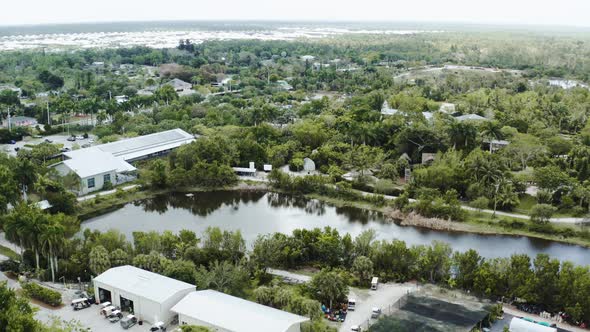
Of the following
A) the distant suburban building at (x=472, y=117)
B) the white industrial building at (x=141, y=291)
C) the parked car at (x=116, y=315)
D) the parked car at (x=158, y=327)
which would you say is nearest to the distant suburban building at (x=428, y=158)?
the distant suburban building at (x=472, y=117)

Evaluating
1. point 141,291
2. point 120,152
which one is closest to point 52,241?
point 141,291

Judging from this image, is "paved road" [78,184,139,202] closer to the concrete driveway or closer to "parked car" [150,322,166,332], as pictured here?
"parked car" [150,322,166,332]

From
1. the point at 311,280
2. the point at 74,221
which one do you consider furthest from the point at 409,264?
the point at 74,221

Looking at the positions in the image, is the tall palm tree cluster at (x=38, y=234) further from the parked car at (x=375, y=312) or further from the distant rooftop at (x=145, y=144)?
the distant rooftop at (x=145, y=144)

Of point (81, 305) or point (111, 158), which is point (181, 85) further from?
point (81, 305)

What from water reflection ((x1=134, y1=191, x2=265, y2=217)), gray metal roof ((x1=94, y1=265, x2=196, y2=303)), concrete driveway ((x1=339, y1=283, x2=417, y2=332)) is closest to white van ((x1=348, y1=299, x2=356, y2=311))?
concrete driveway ((x1=339, y1=283, x2=417, y2=332))

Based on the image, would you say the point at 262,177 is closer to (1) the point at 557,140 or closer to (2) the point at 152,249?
(2) the point at 152,249
